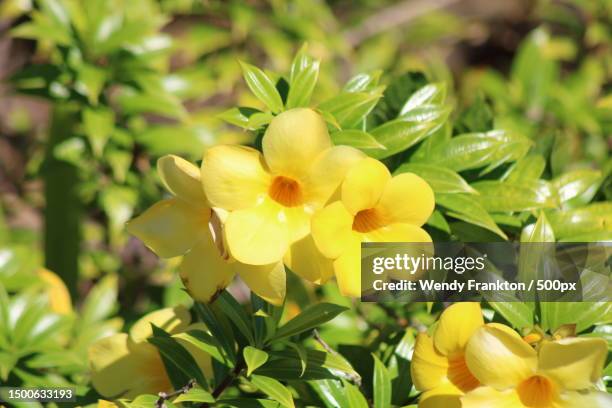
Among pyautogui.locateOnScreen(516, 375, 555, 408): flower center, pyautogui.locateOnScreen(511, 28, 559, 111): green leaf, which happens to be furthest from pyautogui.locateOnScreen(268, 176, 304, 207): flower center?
pyautogui.locateOnScreen(511, 28, 559, 111): green leaf

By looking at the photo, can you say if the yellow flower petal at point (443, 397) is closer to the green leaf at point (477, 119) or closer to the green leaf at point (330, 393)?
the green leaf at point (330, 393)

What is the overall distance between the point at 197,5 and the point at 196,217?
1.42m

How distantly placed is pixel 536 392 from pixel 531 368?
0.04 m

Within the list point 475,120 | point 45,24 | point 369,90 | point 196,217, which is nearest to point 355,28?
point 45,24

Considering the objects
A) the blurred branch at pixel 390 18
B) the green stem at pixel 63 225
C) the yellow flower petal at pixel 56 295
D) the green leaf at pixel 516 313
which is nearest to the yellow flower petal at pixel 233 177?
the green leaf at pixel 516 313

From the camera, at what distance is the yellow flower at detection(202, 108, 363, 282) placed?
824 mm

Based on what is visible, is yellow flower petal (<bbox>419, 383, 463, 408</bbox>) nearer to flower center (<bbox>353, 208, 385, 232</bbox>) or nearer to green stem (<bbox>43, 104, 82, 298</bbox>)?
→ flower center (<bbox>353, 208, 385, 232</bbox>)

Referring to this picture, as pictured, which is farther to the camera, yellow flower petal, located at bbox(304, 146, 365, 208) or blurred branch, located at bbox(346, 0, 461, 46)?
blurred branch, located at bbox(346, 0, 461, 46)

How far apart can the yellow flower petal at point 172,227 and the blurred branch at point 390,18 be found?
2.05 meters

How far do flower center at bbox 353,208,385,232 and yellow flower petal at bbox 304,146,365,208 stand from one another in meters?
0.05

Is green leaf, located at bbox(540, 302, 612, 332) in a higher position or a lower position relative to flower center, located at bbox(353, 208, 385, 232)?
lower

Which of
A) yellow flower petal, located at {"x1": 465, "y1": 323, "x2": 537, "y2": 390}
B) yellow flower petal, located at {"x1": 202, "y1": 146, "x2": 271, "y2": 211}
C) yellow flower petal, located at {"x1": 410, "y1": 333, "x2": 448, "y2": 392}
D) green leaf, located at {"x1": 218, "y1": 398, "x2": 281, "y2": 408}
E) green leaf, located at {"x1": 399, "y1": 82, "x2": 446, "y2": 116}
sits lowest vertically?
green leaf, located at {"x1": 218, "y1": 398, "x2": 281, "y2": 408}

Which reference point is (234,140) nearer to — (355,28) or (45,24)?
(45,24)

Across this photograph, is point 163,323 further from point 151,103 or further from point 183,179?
point 151,103
